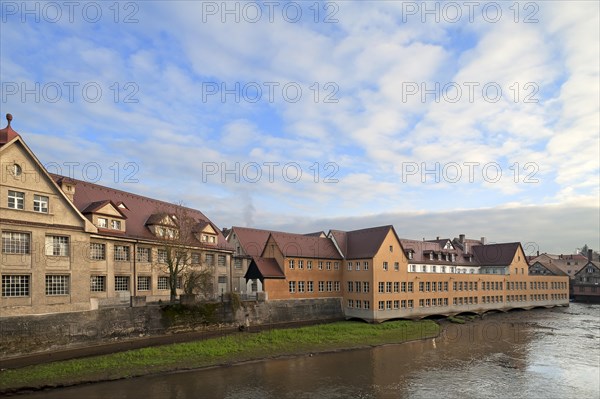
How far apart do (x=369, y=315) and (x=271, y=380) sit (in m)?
28.3

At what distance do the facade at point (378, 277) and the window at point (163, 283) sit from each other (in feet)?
32.9

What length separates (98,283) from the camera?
4159cm

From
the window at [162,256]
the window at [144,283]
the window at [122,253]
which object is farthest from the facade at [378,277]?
the window at [122,253]

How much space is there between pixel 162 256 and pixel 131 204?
7299 mm

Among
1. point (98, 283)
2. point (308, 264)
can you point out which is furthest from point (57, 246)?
point (308, 264)

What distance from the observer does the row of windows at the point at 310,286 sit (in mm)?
55062

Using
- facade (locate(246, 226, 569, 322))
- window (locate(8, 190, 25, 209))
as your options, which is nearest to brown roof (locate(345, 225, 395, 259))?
facade (locate(246, 226, 569, 322))

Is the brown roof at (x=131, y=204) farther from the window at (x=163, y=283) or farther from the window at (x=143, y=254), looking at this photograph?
the window at (x=163, y=283)

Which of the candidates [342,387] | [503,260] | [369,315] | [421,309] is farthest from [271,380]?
[503,260]

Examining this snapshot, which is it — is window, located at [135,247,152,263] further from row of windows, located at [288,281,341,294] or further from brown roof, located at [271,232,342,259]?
row of windows, located at [288,281,341,294]

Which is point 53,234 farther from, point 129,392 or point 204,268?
point 204,268

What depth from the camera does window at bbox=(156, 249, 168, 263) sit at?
48.2 metres

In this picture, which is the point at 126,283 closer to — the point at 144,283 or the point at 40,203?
the point at 144,283

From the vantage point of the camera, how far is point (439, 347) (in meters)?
42.2
